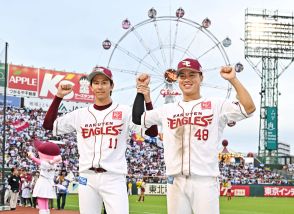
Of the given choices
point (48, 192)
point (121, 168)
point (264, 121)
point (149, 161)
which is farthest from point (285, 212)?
point (264, 121)

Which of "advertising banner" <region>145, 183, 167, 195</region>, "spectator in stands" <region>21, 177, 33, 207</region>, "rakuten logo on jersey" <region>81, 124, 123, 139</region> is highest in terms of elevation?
"rakuten logo on jersey" <region>81, 124, 123, 139</region>

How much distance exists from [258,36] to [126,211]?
57988 millimetres

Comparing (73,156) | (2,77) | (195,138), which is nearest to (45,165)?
(2,77)

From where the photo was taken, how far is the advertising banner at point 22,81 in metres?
46.6

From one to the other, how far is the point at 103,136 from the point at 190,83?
1.15 m

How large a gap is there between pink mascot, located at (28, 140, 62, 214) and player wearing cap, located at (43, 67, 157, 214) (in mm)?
5493

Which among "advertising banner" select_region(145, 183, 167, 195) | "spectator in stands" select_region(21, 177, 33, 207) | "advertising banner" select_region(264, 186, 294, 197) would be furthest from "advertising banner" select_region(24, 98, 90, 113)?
"spectator in stands" select_region(21, 177, 33, 207)

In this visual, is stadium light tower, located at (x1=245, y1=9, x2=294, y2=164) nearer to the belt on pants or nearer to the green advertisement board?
the green advertisement board

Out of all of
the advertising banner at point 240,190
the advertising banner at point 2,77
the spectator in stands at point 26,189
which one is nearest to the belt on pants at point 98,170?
the advertising banner at point 2,77

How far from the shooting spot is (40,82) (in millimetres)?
48125

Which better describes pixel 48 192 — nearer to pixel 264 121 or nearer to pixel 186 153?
pixel 186 153

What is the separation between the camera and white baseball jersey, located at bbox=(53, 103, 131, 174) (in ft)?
18.1

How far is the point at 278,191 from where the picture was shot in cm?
4172

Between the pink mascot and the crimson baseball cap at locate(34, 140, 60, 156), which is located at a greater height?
the crimson baseball cap at locate(34, 140, 60, 156)
